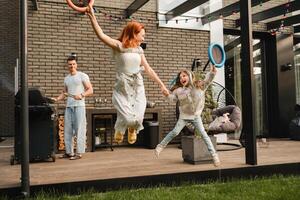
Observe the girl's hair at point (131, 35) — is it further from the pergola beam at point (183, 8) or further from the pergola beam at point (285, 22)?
the pergola beam at point (285, 22)

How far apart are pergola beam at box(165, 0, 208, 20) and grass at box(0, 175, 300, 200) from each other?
396 cm

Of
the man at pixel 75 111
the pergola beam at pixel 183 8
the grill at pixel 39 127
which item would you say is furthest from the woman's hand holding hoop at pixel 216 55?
the pergola beam at pixel 183 8

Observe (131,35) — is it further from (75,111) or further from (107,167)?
(75,111)

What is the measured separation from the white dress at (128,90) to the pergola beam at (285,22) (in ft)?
19.6

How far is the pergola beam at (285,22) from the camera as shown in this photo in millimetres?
Answer: 7523

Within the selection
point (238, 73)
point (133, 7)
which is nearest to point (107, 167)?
point (133, 7)

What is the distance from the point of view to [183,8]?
6.97m

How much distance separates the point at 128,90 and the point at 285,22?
644cm

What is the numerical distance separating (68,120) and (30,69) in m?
1.75

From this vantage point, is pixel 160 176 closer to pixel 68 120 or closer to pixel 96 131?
pixel 68 120

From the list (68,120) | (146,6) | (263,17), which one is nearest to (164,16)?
(146,6)

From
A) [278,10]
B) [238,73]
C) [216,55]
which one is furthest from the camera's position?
[238,73]

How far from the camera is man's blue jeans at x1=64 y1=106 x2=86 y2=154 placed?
209 inches

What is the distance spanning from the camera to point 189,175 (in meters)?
3.91
